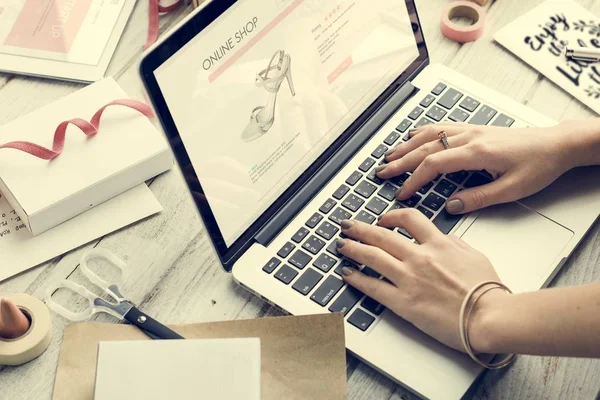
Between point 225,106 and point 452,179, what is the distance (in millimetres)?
287

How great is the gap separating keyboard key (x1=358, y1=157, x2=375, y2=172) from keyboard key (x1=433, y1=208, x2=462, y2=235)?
101 millimetres

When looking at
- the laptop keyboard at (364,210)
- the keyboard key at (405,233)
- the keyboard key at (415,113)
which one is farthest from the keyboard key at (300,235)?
the keyboard key at (415,113)

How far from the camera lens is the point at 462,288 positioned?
0.72 metres

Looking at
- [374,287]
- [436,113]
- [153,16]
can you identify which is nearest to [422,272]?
[374,287]

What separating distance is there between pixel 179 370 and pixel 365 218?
0.28 metres

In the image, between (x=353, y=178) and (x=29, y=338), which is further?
(x=353, y=178)

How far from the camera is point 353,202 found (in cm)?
82

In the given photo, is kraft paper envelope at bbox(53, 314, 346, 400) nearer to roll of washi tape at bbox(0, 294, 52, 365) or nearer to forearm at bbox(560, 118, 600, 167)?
roll of washi tape at bbox(0, 294, 52, 365)

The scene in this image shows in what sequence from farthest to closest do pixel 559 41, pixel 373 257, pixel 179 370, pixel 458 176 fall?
pixel 559 41, pixel 458 176, pixel 373 257, pixel 179 370

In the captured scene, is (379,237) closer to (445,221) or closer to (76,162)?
(445,221)

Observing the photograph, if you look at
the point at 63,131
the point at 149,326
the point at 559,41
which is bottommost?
the point at 559,41

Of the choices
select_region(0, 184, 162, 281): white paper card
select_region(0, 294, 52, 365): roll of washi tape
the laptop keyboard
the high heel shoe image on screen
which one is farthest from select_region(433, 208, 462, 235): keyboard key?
select_region(0, 294, 52, 365): roll of washi tape

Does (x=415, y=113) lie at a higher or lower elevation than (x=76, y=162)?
lower

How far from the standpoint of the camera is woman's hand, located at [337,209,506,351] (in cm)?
70
